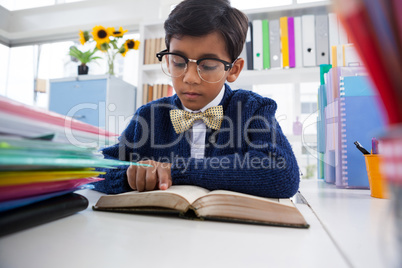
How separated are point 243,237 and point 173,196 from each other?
142 millimetres

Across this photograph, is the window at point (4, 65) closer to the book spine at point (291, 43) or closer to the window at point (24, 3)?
the window at point (24, 3)

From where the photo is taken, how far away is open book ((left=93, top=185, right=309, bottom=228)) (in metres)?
0.42

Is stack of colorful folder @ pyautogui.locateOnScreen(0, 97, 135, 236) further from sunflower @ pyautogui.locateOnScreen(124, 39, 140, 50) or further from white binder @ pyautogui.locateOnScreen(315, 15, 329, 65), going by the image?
sunflower @ pyautogui.locateOnScreen(124, 39, 140, 50)

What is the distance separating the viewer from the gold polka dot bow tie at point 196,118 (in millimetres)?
906

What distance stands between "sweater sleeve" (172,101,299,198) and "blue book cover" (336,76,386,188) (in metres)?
0.32

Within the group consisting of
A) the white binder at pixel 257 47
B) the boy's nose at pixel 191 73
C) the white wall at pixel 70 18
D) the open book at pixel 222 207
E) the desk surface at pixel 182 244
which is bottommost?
the desk surface at pixel 182 244

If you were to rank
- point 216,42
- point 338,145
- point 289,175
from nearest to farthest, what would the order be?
point 289,175, point 216,42, point 338,145

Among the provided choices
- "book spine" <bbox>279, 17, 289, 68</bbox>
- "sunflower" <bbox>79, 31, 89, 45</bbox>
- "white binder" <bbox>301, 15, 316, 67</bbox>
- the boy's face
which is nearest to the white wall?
"sunflower" <bbox>79, 31, 89, 45</bbox>

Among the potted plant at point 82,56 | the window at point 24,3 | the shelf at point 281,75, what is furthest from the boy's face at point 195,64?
the window at point 24,3

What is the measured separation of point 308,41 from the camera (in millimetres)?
1762

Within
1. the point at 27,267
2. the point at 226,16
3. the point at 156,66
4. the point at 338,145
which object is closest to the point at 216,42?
the point at 226,16

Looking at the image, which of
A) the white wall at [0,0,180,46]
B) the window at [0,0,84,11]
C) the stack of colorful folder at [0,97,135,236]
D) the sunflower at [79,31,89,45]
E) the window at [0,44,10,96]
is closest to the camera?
the stack of colorful folder at [0,97,135,236]

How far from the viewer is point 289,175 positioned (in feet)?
2.06

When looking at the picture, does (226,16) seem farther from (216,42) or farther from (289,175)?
(289,175)
